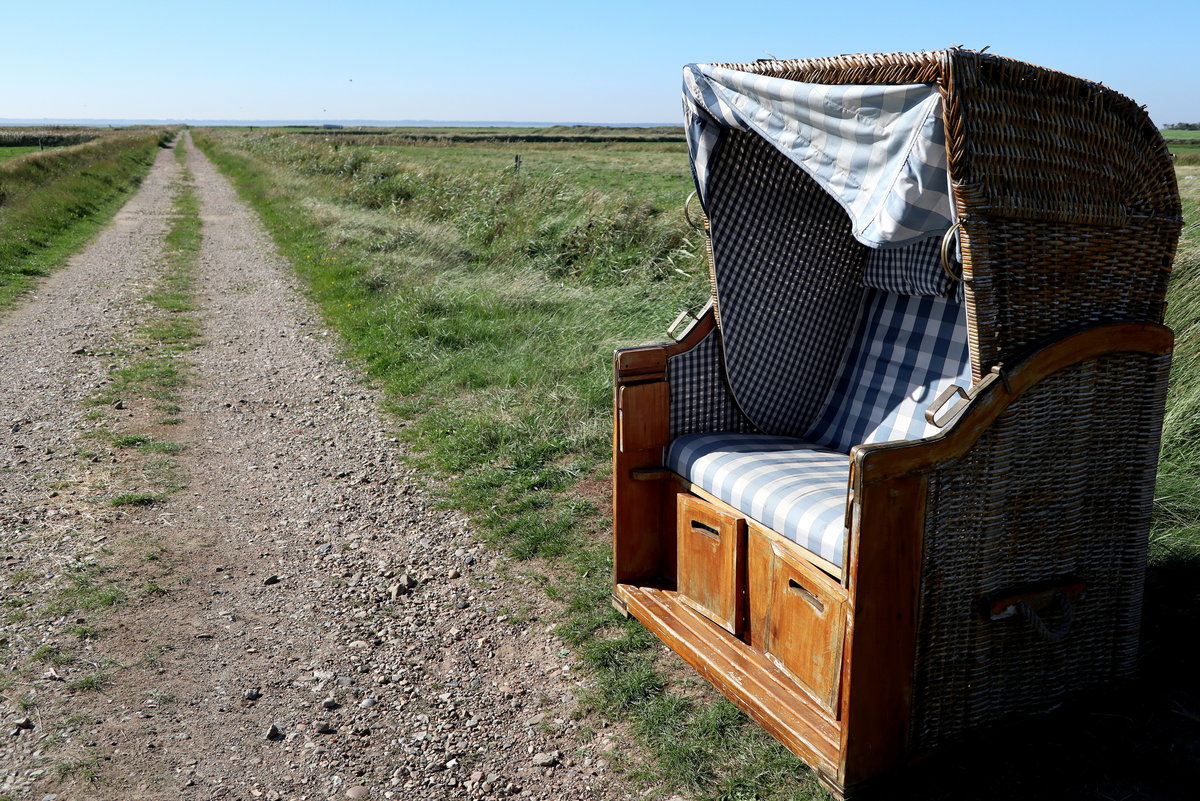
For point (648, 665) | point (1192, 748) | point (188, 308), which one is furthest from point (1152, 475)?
point (188, 308)

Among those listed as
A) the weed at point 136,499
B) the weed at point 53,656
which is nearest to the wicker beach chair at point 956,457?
the weed at point 53,656

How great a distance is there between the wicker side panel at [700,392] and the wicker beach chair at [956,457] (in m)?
0.20

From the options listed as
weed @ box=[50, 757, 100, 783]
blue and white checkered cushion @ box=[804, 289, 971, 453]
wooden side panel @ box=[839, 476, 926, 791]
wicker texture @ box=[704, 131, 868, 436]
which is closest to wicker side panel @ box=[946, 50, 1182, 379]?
wooden side panel @ box=[839, 476, 926, 791]

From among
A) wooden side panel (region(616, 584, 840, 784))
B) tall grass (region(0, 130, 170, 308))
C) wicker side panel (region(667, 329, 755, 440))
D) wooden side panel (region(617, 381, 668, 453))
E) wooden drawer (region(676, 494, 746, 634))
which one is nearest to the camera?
wooden side panel (region(616, 584, 840, 784))

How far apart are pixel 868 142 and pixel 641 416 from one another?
1.38 meters

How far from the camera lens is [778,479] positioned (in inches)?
119

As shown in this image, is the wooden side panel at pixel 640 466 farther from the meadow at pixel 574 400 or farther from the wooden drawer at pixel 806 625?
the wooden drawer at pixel 806 625

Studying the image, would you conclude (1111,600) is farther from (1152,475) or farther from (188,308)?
(188,308)

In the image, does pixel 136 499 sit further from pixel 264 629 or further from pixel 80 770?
pixel 80 770

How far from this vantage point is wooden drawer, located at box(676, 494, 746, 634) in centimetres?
313

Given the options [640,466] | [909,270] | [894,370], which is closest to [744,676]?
[640,466]

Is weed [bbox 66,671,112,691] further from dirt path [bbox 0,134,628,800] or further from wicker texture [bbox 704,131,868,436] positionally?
wicker texture [bbox 704,131,868,436]

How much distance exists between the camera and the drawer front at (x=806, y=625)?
2621mm

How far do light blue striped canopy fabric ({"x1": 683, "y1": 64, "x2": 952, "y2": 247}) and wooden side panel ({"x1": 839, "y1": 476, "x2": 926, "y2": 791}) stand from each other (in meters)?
0.74
